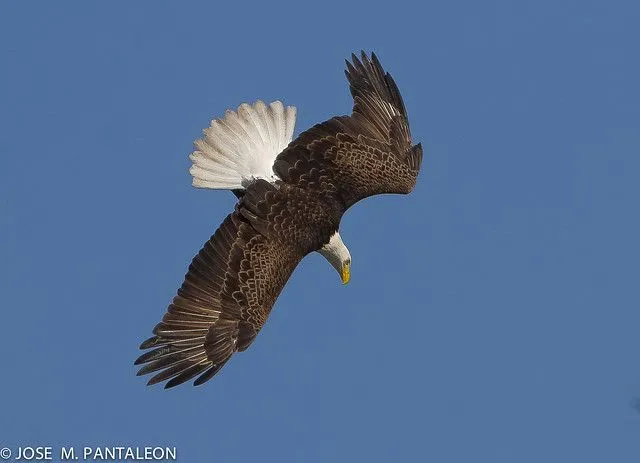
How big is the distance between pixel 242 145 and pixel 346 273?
1.65 meters

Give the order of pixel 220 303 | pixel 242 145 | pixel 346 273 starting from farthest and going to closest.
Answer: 1. pixel 346 273
2. pixel 242 145
3. pixel 220 303

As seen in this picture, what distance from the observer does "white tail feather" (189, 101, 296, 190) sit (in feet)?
59.6

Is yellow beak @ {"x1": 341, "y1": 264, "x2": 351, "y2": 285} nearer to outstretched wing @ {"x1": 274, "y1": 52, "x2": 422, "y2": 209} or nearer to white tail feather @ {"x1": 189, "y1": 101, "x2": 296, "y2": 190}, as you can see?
outstretched wing @ {"x1": 274, "y1": 52, "x2": 422, "y2": 209}

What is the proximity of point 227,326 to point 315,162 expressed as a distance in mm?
2002

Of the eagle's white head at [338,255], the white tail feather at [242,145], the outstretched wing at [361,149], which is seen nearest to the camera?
the outstretched wing at [361,149]

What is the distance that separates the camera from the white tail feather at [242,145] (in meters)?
18.2

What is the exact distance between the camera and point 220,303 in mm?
17172

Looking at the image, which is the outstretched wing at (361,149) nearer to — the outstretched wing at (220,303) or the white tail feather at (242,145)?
the white tail feather at (242,145)

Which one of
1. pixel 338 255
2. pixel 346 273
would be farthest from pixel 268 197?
pixel 346 273

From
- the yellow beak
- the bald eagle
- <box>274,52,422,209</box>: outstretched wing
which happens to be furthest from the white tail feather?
the yellow beak

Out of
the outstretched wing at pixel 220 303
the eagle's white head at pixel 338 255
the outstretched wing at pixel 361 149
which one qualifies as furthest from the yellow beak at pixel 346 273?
the outstretched wing at pixel 220 303

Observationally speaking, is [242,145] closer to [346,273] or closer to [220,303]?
[346,273]

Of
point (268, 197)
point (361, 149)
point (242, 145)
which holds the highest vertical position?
point (242, 145)

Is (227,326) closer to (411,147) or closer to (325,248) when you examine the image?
(325,248)
